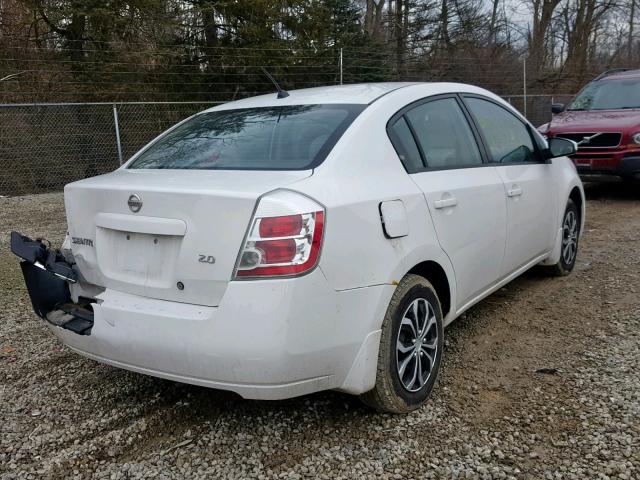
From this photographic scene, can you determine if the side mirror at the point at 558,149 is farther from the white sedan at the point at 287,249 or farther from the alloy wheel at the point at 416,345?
the alloy wheel at the point at 416,345

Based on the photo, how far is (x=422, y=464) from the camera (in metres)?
2.47

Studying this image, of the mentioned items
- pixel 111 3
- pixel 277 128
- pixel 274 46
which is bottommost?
pixel 277 128

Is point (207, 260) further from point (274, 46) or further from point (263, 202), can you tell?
point (274, 46)

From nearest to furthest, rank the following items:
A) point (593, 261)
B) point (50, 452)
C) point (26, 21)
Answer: point (50, 452) → point (593, 261) → point (26, 21)

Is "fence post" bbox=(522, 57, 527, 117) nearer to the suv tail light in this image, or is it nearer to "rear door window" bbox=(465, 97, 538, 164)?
"rear door window" bbox=(465, 97, 538, 164)

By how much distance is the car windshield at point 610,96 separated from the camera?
8953 millimetres

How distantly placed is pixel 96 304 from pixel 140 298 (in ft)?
0.80

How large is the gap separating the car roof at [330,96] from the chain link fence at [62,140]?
8.46 meters

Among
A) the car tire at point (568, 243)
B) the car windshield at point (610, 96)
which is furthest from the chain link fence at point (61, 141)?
the car tire at point (568, 243)

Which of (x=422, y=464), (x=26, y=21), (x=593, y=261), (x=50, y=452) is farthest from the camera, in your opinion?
(x=26, y=21)

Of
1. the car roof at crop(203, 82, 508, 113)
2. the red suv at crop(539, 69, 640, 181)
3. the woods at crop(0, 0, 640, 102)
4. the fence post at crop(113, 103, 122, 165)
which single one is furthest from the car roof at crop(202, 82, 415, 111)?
the woods at crop(0, 0, 640, 102)

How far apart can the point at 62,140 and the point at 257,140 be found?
31.9ft

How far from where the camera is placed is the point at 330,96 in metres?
3.27

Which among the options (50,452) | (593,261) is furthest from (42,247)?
(593,261)
